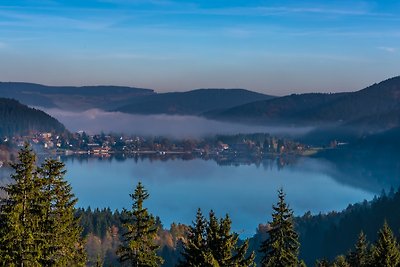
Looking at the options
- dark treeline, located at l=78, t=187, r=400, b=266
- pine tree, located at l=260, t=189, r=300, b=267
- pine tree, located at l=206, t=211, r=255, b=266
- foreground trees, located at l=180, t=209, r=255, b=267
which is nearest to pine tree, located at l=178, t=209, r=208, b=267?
foreground trees, located at l=180, t=209, r=255, b=267

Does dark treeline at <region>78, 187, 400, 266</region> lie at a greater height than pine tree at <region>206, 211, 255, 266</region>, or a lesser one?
lesser

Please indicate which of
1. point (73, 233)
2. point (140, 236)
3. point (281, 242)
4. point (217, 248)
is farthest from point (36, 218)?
point (281, 242)

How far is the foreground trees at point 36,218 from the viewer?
15.3 meters

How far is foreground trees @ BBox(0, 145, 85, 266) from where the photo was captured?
15.3m

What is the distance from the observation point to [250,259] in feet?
47.0

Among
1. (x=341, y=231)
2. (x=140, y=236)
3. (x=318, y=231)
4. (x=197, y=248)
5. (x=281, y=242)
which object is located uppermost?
(x=197, y=248)

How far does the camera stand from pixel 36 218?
1683 cm

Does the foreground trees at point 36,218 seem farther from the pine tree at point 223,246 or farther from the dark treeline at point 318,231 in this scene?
the dark treeline at point 318,231

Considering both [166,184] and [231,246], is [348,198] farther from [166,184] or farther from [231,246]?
[231,246]

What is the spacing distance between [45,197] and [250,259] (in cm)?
626

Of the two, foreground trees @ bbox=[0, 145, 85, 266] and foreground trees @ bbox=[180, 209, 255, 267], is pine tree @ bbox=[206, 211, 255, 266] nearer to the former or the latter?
foreground trees @ bbox=[180, 209, 255, 267]

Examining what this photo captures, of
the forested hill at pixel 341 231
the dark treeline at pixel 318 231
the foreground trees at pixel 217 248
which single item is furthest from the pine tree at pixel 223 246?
the forested hill at pixel 341 231

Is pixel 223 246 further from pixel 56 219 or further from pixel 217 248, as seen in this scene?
pixel 56 219

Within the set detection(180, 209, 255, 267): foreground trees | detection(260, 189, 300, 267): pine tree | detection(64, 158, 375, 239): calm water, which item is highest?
detection(180, 209, 255, 267): foreground trees
